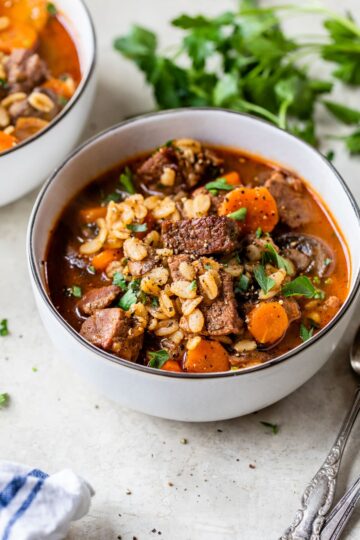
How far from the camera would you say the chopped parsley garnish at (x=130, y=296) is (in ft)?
10.6

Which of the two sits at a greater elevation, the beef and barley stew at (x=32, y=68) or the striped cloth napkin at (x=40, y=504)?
the beef and barley stew at (x=32, y=68)

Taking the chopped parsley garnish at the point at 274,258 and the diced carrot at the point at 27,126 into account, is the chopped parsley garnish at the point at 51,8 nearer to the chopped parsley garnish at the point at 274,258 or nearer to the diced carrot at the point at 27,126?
the diced carrot at the point at 27,126

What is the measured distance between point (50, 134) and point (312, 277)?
1.35 meters

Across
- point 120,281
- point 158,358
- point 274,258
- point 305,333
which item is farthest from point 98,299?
point 305,333

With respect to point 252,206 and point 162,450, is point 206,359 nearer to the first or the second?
point 162,450

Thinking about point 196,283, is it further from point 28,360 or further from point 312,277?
point 28,360

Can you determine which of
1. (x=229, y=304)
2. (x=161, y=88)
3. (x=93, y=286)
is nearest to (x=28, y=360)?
(x=93, y=286)

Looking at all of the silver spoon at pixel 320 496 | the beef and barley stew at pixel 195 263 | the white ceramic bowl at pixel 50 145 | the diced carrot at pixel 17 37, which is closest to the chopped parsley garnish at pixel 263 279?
the beef and barley stew at pixel 195 263

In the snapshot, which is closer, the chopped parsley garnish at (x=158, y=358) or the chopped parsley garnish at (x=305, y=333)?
the chopped parsley garnish at (x=158, y=358)

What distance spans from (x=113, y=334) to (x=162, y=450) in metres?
0.56

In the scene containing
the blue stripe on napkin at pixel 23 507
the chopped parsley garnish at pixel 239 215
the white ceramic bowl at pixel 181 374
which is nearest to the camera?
the blue stripe on napkin at pixel 23 507

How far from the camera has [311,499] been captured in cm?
313

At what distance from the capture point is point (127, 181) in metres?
3.76

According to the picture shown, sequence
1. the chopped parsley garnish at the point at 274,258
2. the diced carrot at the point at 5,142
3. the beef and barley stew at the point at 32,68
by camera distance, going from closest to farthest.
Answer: the chopped parsley garnish at the point at 274,258
the diced carrot at the point at 5,142
the beef and barley stew at the point at 32,68
